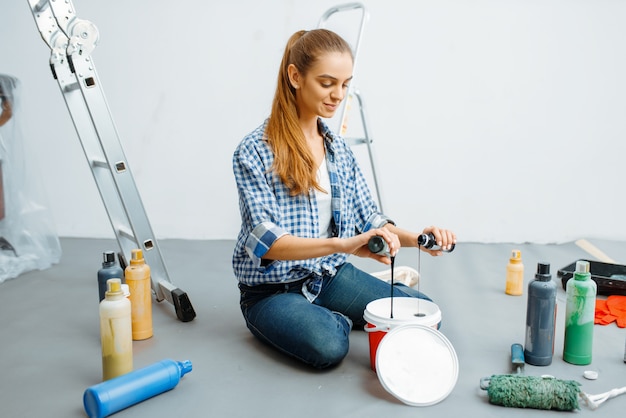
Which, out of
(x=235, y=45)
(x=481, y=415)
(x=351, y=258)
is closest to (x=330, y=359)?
(x=481, y=415)

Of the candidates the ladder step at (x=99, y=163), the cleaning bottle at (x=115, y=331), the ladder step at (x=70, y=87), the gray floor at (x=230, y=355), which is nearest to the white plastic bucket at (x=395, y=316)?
the gray floor at (x=230, y=355)

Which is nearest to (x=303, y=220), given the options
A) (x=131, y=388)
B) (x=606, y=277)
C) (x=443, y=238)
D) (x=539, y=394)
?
(x=443, y=238)

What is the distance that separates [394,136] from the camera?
311cm

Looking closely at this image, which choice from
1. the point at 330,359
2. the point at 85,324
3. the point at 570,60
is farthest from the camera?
the point at 570,60

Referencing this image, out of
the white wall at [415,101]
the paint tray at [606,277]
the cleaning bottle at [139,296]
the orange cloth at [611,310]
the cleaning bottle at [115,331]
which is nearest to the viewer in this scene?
the cleaning bottle at [115,331]

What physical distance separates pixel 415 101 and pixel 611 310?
1.47 metres

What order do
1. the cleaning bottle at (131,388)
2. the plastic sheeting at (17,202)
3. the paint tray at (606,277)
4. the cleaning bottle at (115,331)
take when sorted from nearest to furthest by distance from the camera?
the cleaning bottle at (131,388)
the cleaning bottle at (115,331)
the paint tray at (606,277)
the plastic sheeting at (17,202)

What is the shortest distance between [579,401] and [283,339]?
2.24 ft

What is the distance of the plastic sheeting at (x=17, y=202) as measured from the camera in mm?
2422

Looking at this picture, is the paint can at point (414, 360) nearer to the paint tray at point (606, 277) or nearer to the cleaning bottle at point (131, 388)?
the cleaning bottle at point (131, 388)

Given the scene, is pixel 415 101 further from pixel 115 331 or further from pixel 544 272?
pixel 115 331

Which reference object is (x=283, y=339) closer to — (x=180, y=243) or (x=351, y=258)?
(x=351, y=258)

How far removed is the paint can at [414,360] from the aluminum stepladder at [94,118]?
0.74 metres

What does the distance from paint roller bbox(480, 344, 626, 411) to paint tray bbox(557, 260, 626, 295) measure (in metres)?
0.77
